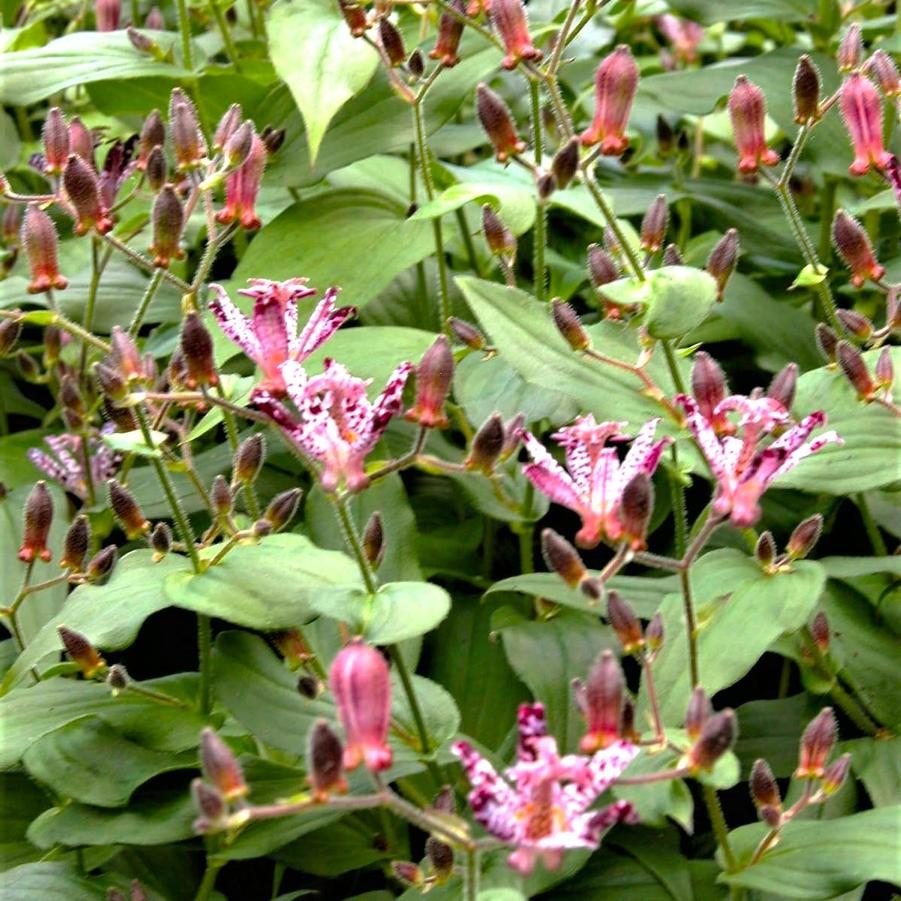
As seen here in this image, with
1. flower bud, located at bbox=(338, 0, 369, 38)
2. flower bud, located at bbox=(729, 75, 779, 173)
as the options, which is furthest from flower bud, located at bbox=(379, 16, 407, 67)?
flower bud, located at bbox=(729, 75, 779, 173)

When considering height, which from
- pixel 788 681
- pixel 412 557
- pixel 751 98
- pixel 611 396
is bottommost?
pixel 788 681

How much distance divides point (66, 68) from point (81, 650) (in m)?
0.56

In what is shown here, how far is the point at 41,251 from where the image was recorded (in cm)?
82

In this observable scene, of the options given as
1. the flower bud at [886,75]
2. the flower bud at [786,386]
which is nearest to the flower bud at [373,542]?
the flower bud at [786,386]

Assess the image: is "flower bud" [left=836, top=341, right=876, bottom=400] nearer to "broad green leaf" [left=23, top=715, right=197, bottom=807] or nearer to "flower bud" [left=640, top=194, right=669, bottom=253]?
"flower bud" [left=640, top=194, right=669, bottom=253]

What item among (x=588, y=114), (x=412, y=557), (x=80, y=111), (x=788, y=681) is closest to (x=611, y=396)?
(x=412, y=557)

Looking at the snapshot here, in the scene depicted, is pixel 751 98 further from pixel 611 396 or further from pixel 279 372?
pixel 279 372

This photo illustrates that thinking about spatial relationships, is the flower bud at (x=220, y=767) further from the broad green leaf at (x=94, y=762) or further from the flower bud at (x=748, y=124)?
the flower bud at (x=748, y=124)

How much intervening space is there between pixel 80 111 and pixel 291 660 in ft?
2.85

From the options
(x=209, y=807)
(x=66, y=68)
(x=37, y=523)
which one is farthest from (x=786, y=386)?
(x=66, y=68)

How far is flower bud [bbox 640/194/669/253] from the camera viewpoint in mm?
815

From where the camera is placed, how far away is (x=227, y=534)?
0.76 meters

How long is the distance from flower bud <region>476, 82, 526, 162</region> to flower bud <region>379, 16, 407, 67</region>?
0.33ft

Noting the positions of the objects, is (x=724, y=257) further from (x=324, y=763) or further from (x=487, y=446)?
(x=324, y=763)
